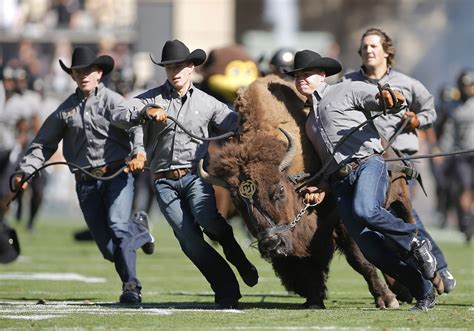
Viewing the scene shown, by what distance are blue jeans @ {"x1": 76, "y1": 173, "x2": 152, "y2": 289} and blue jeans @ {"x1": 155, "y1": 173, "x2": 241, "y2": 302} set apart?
96 centimetres

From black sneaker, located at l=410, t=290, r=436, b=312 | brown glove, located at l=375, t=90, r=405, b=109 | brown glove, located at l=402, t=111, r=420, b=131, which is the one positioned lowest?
black sneaker, located at l=410, t=290, r=436, b=312

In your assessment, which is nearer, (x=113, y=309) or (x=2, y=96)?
(x=113, y=309)

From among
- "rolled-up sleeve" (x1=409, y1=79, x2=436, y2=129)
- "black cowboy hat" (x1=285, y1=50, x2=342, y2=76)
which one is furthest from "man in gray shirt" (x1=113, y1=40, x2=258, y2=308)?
"rolled-up sleeve" (x1=409, y1=79, x2=436, y2=129)

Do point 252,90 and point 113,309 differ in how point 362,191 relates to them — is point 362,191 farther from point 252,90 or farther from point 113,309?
point 113,309

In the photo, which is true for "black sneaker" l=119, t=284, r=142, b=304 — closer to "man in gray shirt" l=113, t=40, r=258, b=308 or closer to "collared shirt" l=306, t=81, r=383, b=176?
"man in gray shirt" l=113, t=40, r=258, b=308

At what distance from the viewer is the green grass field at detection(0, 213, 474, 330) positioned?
375 inches

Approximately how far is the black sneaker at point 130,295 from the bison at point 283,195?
1278 mm

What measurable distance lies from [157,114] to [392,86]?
2.15m

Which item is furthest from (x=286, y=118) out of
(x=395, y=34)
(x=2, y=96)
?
(x=395, y=34)

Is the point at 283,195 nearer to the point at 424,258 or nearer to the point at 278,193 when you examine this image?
the point at 278,193

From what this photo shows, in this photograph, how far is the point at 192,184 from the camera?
36.2 feet

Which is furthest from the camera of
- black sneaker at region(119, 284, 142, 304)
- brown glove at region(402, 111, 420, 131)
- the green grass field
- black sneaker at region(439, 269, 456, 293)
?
black sneaker at region(439, 269, 456, 293)

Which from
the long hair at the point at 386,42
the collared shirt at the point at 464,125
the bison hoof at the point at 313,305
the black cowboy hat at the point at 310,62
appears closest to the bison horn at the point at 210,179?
the black cowboy hat at the point at 310,62

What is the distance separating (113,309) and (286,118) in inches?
77.6
